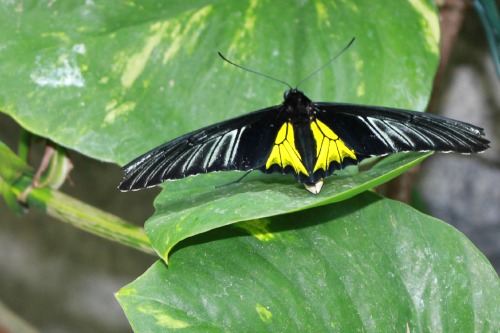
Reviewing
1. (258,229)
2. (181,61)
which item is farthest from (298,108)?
(181,61)

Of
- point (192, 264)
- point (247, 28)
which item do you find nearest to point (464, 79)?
point (247, 28)

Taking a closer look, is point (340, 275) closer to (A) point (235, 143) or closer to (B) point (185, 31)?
(A) point (235, 143)

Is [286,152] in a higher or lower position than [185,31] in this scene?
lower

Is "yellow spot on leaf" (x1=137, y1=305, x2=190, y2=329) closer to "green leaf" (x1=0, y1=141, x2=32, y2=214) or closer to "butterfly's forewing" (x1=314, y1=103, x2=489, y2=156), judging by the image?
"butterfly's forewing" (x1=314, y1=103, x2=489, y2=156)

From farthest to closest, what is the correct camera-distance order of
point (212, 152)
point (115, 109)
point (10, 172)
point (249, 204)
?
point (10, 172) < point (115, 109) < point (212, 152) < point (249, 204)

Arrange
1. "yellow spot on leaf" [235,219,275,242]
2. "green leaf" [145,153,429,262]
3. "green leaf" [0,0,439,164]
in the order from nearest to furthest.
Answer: "green leaf" [145,153,429,262], "yellow spot on leaf" [235,219,275,242], "green leaf" [0,0,439,164]

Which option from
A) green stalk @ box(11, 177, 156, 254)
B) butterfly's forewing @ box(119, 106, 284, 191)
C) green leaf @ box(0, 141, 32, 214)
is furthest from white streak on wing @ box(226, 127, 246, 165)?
green leaf @ box(0, 141, 32, 214)

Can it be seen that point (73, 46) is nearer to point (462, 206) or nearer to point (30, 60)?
point (30, 60)
